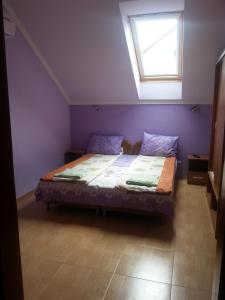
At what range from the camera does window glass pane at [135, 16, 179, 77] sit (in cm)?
322

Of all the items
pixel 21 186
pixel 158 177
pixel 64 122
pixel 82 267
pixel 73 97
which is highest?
pixel 73 97

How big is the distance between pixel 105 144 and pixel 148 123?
0.86 meters

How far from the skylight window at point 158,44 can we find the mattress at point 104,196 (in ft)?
6.49

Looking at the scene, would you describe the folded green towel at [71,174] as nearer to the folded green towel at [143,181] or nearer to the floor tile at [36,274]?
the folded green towel at [143,181]

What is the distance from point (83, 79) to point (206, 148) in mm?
2396

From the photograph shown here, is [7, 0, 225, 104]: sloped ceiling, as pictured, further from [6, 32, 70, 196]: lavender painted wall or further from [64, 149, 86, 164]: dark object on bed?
[64, 149, 86, 164]: dark object on bed

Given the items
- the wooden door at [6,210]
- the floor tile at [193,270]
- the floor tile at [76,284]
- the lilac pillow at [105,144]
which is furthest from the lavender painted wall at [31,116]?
the wooden door at [6,210]

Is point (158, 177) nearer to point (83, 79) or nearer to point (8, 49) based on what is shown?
point (83, 79)

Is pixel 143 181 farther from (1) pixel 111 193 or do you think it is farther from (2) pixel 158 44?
(2) pixel 158 44

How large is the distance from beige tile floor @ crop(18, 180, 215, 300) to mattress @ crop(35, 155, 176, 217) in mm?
202

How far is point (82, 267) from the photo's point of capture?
1.88 m

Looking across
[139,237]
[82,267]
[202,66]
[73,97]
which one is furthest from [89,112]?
[82,267]

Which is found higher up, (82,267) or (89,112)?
(89,112)

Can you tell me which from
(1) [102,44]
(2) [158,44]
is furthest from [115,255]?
(2) [158,44]
